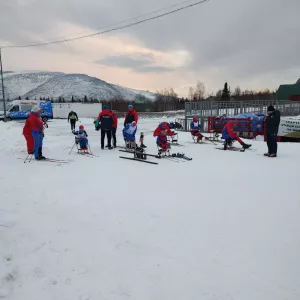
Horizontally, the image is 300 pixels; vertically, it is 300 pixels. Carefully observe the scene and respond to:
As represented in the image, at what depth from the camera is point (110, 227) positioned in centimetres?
387

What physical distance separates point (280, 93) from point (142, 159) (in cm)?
4542

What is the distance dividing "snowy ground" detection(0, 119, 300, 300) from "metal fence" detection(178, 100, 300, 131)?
12.5m

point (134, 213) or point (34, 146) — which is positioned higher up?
point (34, 146)

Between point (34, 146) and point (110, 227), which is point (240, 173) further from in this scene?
point (34, 146)

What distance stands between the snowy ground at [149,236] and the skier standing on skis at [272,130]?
2800 mm

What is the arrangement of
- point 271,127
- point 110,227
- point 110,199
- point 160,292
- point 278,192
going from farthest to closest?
point 271,127 < point 278,192 < point 110,199 < point 110,227 < point 160,292

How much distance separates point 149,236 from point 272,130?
25.0 ft

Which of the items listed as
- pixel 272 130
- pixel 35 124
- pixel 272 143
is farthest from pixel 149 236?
pixel 272 130

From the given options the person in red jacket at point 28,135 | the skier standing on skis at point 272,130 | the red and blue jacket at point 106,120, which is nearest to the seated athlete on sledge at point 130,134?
the red and blue jacket at point 106,120

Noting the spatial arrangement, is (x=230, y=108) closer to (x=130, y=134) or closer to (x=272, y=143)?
(x=272, y=143)

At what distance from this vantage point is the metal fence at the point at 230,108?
60.2ft

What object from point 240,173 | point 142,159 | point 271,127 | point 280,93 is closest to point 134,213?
point 240,173

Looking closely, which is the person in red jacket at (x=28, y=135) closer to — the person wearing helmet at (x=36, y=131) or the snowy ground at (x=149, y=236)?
the person wearing helmet at (x=36, y=131)

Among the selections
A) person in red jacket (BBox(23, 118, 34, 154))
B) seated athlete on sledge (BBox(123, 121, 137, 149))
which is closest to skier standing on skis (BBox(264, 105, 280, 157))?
seated athlete on sledge (BBox(123, 121, 137, 149))
